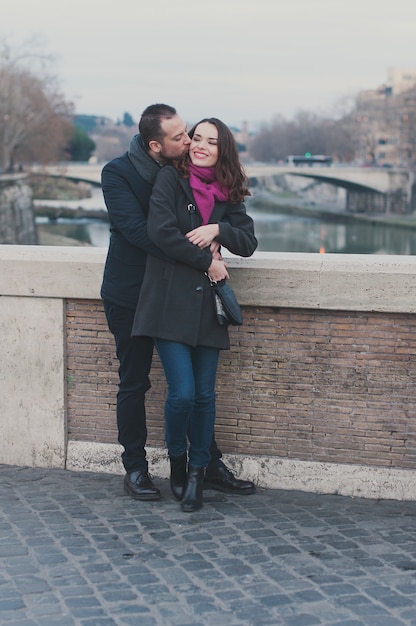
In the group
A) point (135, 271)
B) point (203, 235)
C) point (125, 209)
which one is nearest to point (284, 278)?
point (203, 235)

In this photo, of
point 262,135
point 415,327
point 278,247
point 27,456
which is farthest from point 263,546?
point 262,135

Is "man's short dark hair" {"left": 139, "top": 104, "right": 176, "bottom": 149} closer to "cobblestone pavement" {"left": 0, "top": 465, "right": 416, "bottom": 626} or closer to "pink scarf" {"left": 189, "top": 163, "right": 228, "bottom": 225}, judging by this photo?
"pink scarf" {"left": 189, "top": 163, "right": 228, "bottom": 225}

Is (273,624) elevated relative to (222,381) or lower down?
lower down

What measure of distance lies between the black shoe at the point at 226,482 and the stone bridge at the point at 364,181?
54174mm

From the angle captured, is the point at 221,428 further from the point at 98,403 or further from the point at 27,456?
the point at 27,456

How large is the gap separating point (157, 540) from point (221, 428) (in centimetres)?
87

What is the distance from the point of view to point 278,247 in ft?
144

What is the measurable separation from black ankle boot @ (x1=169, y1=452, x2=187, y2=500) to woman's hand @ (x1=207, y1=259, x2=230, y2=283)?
739 mm

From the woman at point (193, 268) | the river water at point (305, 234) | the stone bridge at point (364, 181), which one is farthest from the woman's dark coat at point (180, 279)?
the stone bridge at point (364, 181)

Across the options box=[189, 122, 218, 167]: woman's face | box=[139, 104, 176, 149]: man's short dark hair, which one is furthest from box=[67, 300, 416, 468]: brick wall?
box=[139, 104, 176, 149]: man's short dark hair

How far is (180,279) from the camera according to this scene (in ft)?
12.2

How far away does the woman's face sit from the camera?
3.72 m

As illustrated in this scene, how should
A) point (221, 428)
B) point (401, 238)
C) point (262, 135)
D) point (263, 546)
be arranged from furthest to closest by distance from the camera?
point (262, 135) → point (401, 238) → point (221, 428) → point (263, 546)

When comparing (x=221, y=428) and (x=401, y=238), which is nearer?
(x=221, y=428)
